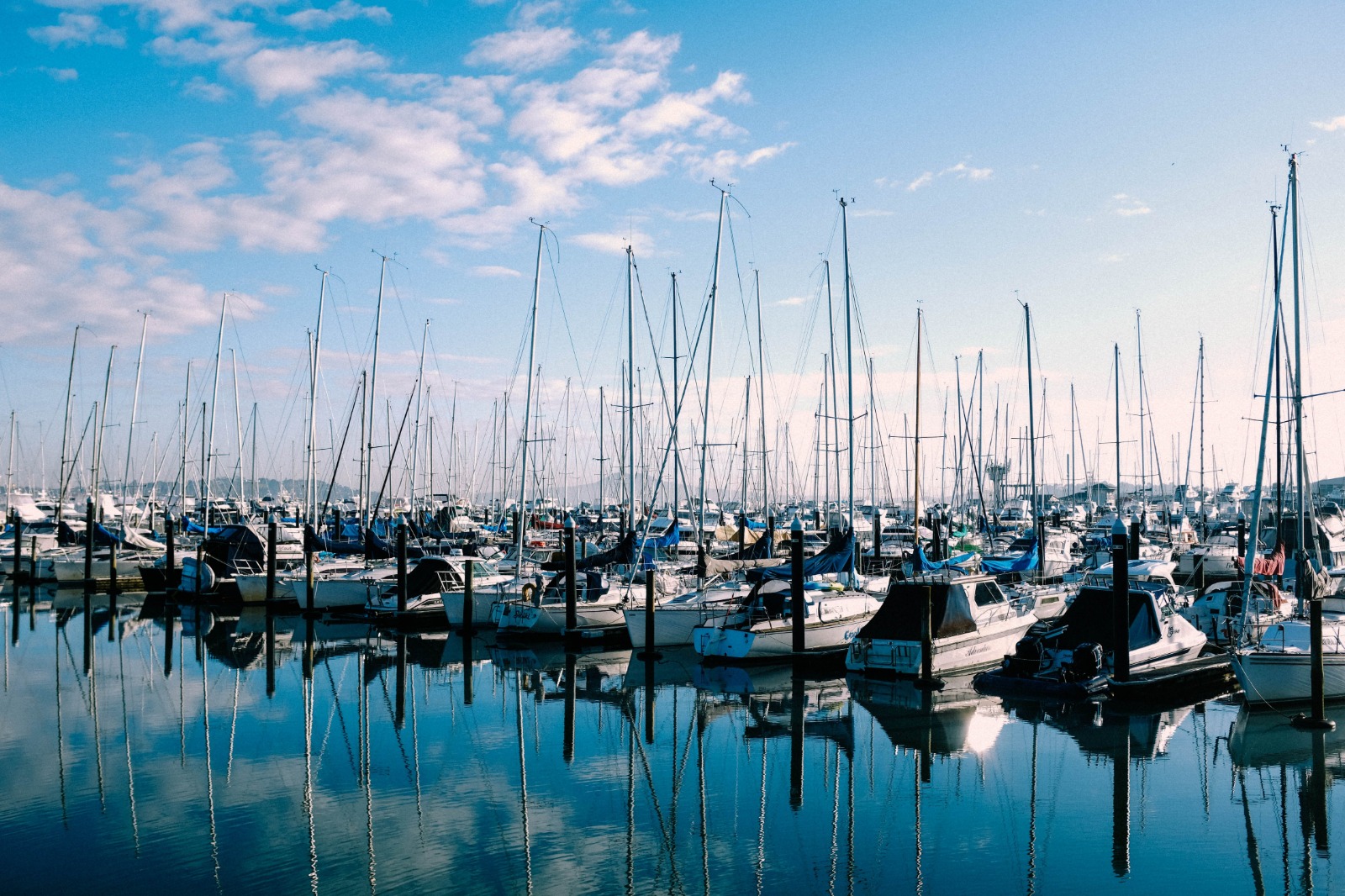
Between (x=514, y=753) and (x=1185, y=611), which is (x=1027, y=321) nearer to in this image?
(x=1185, y=611)

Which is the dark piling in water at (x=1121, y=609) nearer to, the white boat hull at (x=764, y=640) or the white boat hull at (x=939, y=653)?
the white boat hull at (x=939, y=653)

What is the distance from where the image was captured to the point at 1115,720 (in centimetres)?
2038

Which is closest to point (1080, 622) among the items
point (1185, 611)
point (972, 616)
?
point (972, 616)

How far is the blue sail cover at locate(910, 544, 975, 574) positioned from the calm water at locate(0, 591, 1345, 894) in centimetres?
458

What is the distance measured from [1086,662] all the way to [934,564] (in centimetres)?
957

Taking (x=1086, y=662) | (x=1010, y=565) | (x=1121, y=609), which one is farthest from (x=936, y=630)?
(x=1010, y=565)

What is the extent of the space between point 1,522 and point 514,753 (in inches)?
2995

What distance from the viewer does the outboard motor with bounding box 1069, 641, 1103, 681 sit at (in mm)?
22203

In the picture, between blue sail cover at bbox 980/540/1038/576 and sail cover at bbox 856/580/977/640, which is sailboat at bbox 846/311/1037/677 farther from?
blue sail cover at bbox 980/540/1038/576

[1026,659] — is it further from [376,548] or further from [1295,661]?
[376,548]

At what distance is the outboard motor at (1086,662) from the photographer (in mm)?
22203

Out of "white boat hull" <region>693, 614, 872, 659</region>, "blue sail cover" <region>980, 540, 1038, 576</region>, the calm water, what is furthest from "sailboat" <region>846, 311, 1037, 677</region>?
"blue sail cover" <region>980, 540, 1038, 576</region>

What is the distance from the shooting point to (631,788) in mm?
16125

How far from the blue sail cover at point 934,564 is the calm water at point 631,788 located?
4.58m
